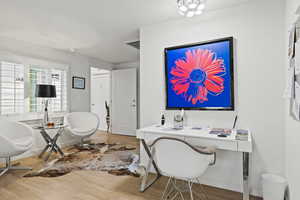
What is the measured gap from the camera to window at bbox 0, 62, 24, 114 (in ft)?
10.5

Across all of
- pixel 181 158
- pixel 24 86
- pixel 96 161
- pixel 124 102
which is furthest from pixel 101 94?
pixel 181 158

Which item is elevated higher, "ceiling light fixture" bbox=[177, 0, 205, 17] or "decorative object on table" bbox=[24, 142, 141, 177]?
"ceiling light fixture" bbox=[177, 0, 205, 17]

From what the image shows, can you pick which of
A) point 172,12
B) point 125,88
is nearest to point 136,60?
point 125,88

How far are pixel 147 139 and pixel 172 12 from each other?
1823 mm

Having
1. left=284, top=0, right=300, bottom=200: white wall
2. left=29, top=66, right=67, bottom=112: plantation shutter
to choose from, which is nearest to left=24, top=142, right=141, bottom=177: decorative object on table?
left=29, top=66, right=67, bottom=112: plantation shutter

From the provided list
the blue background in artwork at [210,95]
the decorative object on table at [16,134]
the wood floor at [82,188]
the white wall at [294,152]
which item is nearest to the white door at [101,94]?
the decorative object on table at [16,134]

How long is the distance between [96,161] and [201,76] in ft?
8.05

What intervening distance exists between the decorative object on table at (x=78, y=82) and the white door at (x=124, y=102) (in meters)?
1.15

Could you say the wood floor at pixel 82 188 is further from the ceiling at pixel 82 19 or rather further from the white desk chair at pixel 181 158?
the ceiling at pixel 82 19

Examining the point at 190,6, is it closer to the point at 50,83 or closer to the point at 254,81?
the point at 254,81

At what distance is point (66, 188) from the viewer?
88.2 inches

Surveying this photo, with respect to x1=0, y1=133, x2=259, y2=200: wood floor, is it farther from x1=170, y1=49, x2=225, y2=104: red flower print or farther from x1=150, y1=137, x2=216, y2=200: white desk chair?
x1=170, y1=49, x2=225, y2=104: red flower print

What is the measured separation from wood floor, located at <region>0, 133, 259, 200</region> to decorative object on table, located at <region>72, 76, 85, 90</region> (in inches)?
97.5

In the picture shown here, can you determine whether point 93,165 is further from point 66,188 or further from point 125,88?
point 125,88
